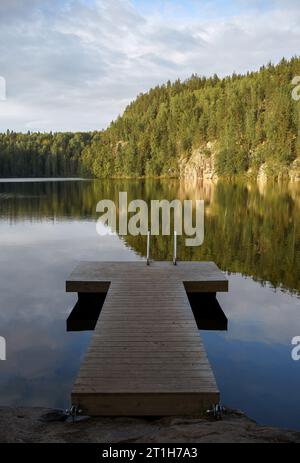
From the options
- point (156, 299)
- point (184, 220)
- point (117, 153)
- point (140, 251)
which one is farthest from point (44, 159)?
point (156, 299)

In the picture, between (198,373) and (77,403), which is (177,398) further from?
(77,403)

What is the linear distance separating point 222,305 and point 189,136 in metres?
109

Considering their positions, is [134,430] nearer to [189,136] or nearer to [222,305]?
[222,305]

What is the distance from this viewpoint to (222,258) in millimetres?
18375

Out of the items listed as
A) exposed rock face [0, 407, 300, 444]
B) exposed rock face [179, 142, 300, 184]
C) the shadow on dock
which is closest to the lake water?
the shadow on dock

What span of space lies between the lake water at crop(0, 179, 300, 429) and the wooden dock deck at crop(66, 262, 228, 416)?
42.6 inches

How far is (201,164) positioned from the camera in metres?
111

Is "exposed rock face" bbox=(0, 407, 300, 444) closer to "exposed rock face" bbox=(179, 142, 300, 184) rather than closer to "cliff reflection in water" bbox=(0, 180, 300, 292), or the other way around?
"cliff reflection in water" bbox=(0, 180, 300, 292)

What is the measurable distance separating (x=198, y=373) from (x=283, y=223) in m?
22.5

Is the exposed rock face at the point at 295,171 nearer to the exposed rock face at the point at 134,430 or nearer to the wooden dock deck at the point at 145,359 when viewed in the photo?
the wooden dock deck at the point at 145,359

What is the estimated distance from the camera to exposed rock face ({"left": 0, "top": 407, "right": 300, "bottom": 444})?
15.4 feet

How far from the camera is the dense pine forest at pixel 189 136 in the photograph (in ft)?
284

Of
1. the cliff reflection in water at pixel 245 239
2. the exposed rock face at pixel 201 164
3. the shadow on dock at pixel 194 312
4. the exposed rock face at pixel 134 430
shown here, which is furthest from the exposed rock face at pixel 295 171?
the exposed rock face at pixel 134 430

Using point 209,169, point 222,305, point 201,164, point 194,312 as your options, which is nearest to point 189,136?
point 201,164
